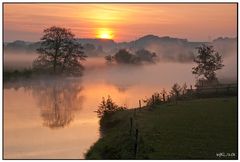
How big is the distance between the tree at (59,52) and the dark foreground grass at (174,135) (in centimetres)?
1627

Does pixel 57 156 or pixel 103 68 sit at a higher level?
pixel 103 68

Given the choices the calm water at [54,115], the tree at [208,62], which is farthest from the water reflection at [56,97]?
the tree at [208,62]

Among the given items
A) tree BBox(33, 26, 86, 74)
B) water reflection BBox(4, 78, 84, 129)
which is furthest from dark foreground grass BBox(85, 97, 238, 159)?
tree BBox(33, 26, 86, 74)

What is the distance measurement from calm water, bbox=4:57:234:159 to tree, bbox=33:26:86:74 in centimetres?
146

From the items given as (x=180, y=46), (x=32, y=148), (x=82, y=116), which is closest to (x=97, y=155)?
(x=32, y=148)

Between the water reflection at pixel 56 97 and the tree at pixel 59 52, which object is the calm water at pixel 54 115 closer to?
the water reflection at pixel 56 97

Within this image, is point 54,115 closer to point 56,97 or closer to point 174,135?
point 56,97

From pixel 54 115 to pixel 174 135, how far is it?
13.1 meters

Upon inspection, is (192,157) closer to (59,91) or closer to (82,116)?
(82,116)

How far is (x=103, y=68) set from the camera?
62.7m

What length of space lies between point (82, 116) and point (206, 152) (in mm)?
15446

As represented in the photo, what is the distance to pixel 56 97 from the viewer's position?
41.9m

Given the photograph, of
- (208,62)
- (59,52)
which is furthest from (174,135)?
(208,62)

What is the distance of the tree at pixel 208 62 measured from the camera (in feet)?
173
